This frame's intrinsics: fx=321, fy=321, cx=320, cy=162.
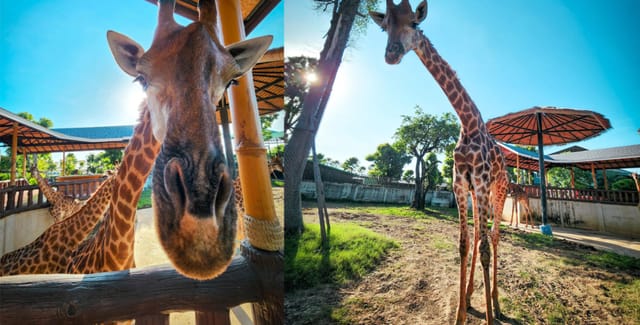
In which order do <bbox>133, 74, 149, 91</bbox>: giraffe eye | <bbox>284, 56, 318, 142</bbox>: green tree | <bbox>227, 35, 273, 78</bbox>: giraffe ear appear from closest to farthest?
<bbox>133, 74, 149, 91</bbox>: giraffe eye < <bbox>227, 35, 273, 78</bbox>: giraffe ear < <bbox>284, 56, 318, 142</bbox>: green tree

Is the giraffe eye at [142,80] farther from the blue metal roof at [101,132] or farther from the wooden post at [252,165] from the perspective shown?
the wooden post at [252,165]

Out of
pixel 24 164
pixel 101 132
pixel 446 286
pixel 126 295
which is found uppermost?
pixel 101 132

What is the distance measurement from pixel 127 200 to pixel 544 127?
72.5 inches

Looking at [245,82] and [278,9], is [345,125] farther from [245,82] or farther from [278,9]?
[278,9]

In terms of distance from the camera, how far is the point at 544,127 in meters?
1.56

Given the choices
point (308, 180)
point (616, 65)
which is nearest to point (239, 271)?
point (308, 180)

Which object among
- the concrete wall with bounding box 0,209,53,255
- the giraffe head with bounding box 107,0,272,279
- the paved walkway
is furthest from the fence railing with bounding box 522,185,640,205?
the concrete wall with bounding box 0,209,53,255

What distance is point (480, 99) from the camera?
1.64 metres

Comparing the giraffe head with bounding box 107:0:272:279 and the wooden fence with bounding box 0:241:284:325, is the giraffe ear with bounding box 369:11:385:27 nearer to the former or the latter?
the giraffe head with bounding box 107:0:272:279

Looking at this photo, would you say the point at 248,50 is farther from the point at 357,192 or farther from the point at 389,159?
the point at 357,192

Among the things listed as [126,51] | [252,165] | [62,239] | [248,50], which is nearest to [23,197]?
[62,239]

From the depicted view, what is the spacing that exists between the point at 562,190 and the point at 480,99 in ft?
1.87

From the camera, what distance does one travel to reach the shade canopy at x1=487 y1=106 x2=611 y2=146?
1.49 metres

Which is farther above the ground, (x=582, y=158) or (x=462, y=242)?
(x=582, y=158)
